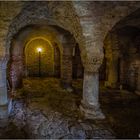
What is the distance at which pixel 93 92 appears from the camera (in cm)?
619

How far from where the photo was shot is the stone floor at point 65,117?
4.99 m

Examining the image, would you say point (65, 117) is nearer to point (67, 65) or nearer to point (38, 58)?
point (67, 65)

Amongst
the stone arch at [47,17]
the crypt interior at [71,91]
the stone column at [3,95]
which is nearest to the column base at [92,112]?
the crypt interior at [71,91]

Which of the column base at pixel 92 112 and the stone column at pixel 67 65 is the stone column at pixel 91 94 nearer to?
the column base at pixel 92 112

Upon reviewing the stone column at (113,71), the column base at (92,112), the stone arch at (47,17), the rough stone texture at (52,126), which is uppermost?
the stone arch at (47,17)

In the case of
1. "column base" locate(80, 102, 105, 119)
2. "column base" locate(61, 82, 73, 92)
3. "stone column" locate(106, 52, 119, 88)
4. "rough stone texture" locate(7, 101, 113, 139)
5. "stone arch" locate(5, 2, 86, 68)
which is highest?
"stone arch" locate(5, 2, 86, 68)

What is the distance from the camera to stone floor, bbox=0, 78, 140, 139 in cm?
499

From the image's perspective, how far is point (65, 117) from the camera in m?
6.00


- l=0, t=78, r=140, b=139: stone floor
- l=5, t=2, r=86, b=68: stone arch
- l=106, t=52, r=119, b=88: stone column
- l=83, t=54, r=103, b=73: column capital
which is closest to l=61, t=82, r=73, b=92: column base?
l=0, t=78, r=140, b=139: stone floor

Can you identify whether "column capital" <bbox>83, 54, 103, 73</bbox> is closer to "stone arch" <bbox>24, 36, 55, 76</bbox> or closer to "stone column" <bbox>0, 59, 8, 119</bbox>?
"stone column" <bbox>0, 59, 8, 119</bbox>

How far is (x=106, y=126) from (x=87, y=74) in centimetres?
174

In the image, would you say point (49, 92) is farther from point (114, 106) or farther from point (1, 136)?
point (1, 136)

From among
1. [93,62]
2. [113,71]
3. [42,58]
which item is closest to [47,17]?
[93,62]

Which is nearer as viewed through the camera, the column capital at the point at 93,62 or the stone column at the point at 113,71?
the column capital at the point at 93,62
